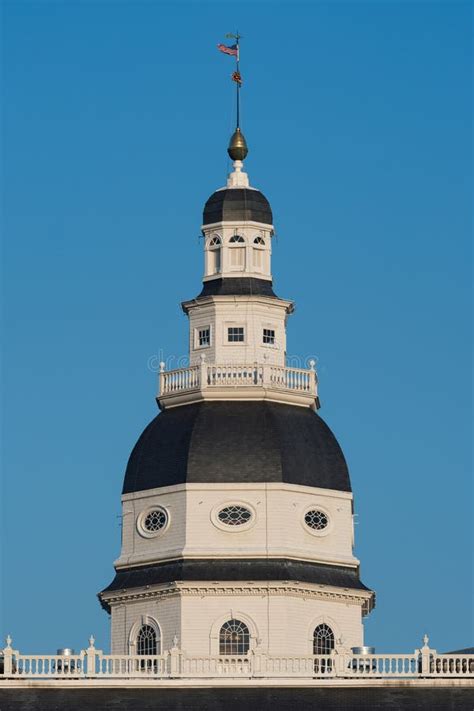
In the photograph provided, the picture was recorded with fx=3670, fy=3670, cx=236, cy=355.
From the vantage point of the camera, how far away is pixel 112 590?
16762 cm

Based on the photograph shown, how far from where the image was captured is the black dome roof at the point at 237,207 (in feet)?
573

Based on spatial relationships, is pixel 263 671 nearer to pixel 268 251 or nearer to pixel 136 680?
pixel 136 680

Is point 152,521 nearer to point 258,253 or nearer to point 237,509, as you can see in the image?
point 237,509

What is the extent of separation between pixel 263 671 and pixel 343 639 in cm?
895

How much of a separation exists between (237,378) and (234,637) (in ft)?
43.1

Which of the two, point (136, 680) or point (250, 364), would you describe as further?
point (250, 364)

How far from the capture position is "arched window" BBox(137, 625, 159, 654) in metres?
165

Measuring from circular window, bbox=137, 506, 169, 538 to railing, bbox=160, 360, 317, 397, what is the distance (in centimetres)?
616

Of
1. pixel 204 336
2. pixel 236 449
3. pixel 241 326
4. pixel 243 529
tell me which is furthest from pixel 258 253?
pixel 243 529

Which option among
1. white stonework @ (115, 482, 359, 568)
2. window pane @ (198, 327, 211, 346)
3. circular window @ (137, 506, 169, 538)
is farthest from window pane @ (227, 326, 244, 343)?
circular window @ (137, 506, 169, 538)

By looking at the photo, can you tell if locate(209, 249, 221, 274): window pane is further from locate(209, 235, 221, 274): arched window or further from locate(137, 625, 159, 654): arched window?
locate(137, 625, 159, 654): arched window

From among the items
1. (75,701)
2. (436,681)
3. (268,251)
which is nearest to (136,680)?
(75,701)

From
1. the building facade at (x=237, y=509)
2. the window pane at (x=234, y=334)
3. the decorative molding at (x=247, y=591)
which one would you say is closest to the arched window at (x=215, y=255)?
the building facade at (x=237, y=509)

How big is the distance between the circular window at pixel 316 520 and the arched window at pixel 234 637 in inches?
243
